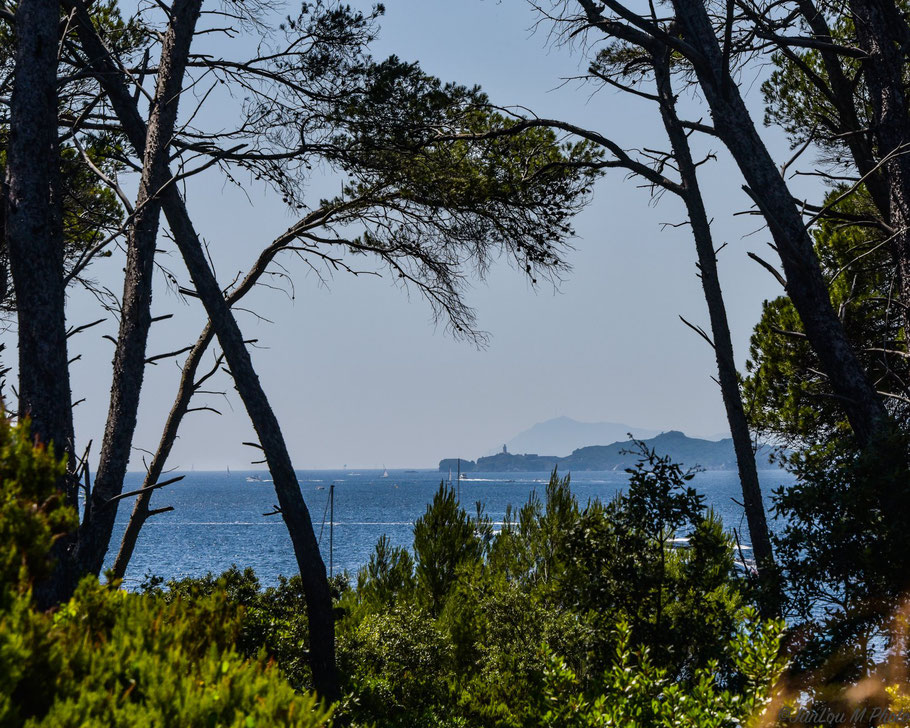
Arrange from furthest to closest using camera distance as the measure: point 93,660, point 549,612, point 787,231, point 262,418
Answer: point 549,612, point 262,418, point 787,231, point 93,660

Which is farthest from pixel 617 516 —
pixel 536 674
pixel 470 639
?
pixel 470 639

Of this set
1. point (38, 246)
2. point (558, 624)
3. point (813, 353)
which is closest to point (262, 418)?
point (38, 246)

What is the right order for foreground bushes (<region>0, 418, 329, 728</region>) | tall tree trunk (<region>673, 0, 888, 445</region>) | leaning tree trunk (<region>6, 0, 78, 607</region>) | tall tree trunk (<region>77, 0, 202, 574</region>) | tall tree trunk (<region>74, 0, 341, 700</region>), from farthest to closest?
tall tree trunk (<region>74, 0, 341, 700</region>) → tall tree trunk (<region>673, 0, 888, 445</region>) → tall tree trunk (<region>77, 0, 202, 574</region>) → leaning tree trunk (<region>6, 0, 78, 607</region>) → foreground bushes (<region>0, 418, 329, 728</region>)

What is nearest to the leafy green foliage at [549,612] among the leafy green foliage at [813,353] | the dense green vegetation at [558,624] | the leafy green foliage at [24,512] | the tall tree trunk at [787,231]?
the dense green vegetation at [558,624]

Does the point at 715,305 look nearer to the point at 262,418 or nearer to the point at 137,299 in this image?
the point at 262,418

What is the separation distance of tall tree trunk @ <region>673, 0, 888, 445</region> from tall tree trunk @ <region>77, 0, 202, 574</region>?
415 centimetres

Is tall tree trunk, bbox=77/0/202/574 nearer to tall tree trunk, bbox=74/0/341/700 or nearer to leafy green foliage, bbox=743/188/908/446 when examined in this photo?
tall tree trunk, bbox=74/0/341/700

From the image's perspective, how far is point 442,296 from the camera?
903 centimetres

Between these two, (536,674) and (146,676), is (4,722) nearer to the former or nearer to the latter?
(146,676)

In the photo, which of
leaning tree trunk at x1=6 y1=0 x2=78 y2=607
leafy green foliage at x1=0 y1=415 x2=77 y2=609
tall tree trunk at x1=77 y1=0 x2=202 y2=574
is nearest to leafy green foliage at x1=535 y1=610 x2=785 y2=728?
leafy green foliage at x1=0 y1=415 x2=77 y2=609

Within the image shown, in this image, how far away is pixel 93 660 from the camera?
7.20 feet

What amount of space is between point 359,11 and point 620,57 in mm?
3717

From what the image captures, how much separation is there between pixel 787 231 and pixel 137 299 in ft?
16.1

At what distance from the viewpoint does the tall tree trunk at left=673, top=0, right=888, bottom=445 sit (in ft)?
17.6
